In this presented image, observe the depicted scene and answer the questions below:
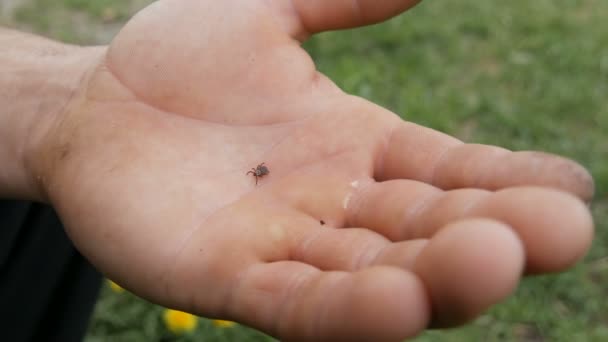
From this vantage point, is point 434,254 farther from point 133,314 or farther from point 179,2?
point 133,314

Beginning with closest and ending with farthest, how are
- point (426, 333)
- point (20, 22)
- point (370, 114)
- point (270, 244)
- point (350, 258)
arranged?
point (350, 258)
point (270, 244)
point (370, 114)
point (426, 333)
point (20, 22)

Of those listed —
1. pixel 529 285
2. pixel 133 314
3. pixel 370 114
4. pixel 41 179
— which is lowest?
pixel 133 314

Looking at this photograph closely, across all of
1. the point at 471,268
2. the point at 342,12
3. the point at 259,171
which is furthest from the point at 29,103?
the point at 471,268

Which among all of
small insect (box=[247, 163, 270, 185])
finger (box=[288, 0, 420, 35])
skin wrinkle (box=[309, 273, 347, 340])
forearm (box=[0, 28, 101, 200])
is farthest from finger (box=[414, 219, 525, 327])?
forearm (box=[0, 28, 101, 200])

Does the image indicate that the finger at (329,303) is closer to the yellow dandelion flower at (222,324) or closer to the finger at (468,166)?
the finger at (468,166)

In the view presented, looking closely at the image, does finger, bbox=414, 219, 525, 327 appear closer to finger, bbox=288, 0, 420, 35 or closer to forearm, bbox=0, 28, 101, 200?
finger, bbox=288, 0, 420, 35

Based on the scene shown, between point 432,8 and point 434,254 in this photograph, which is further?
point 432,8

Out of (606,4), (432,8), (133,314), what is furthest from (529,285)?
(606,4)

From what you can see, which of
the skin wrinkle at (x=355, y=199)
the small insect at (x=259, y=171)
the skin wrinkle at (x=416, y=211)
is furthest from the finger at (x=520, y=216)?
the small insect at (x=259, y=171)
